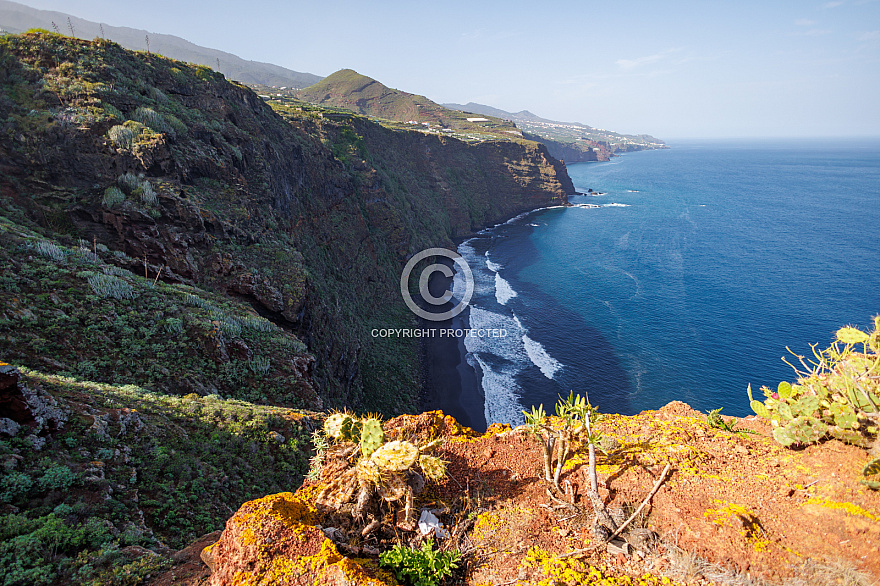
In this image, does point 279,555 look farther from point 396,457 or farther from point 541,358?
point 541,358

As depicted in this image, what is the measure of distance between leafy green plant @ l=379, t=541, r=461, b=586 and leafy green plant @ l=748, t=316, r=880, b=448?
4.94m

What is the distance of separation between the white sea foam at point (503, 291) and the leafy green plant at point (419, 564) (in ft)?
159

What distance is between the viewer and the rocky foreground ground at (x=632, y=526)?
4.11m

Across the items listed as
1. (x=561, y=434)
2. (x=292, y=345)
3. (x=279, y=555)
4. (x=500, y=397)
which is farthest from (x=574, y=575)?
(x=500, y=397)

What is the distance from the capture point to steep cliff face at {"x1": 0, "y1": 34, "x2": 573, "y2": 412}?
50.9 feet

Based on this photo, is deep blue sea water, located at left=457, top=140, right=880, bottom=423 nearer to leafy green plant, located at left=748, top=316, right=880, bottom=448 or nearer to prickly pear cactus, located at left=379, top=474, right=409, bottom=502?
leafy green plant, located at left=748, top=316, right=880, bottom=448

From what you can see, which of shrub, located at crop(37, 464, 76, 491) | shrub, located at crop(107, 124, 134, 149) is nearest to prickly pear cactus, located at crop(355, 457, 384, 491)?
shrub, located at crop(37, 464, 76, 491)

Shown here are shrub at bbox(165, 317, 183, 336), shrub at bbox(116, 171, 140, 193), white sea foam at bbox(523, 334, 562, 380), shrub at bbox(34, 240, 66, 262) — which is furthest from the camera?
white sea foam at bbox(523, 334, 562, 380)

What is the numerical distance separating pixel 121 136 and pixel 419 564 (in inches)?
978

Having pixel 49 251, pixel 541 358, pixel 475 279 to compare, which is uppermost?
Answer: pixel 49 251

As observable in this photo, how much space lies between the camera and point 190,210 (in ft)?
66.9

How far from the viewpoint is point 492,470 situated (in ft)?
20.7

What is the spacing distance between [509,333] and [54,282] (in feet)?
129

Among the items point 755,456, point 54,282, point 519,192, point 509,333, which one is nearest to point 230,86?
point 54,282
